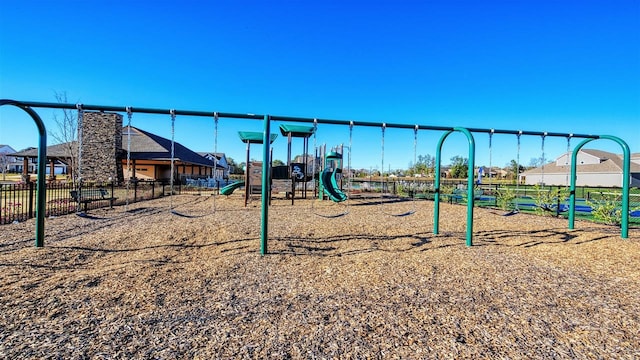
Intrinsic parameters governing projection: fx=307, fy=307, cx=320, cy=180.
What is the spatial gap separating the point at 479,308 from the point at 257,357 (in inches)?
79.8

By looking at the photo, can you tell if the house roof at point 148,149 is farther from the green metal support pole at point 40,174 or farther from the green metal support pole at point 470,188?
the green metal support pole at point 470,188

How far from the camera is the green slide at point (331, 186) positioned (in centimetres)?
1184

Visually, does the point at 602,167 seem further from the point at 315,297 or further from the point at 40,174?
the point at 40,174

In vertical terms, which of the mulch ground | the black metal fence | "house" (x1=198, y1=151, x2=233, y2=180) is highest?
"house" (x1=198, y1=151, x2=233, y2=180)

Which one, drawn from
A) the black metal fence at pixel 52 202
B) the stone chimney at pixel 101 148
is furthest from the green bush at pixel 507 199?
the stone chimney at pixel 101 148

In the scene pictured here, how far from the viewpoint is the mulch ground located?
2.17m

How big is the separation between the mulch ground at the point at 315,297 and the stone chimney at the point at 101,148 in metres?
20.5

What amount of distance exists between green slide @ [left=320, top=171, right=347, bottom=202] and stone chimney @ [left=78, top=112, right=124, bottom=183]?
18.5m

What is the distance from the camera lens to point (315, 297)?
9.92ft

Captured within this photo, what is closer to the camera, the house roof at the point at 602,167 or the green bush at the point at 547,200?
the green bush at the point at 547,200

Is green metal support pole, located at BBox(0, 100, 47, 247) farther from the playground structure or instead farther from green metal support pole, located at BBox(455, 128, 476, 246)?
green metal support pole, located at BBox(455, 128, 476, 246)

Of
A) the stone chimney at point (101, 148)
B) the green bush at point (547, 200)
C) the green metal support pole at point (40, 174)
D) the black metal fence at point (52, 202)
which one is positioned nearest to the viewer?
the green metal support pole at point (40, 174)

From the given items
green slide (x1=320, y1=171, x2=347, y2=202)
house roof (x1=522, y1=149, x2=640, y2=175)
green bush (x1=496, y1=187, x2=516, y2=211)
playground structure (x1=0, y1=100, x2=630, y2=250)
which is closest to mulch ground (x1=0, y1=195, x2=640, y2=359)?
playground structure (x1=0, y1=100, x2=630, y2=250)

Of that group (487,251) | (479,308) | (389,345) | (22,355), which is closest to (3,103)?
(22,355)
